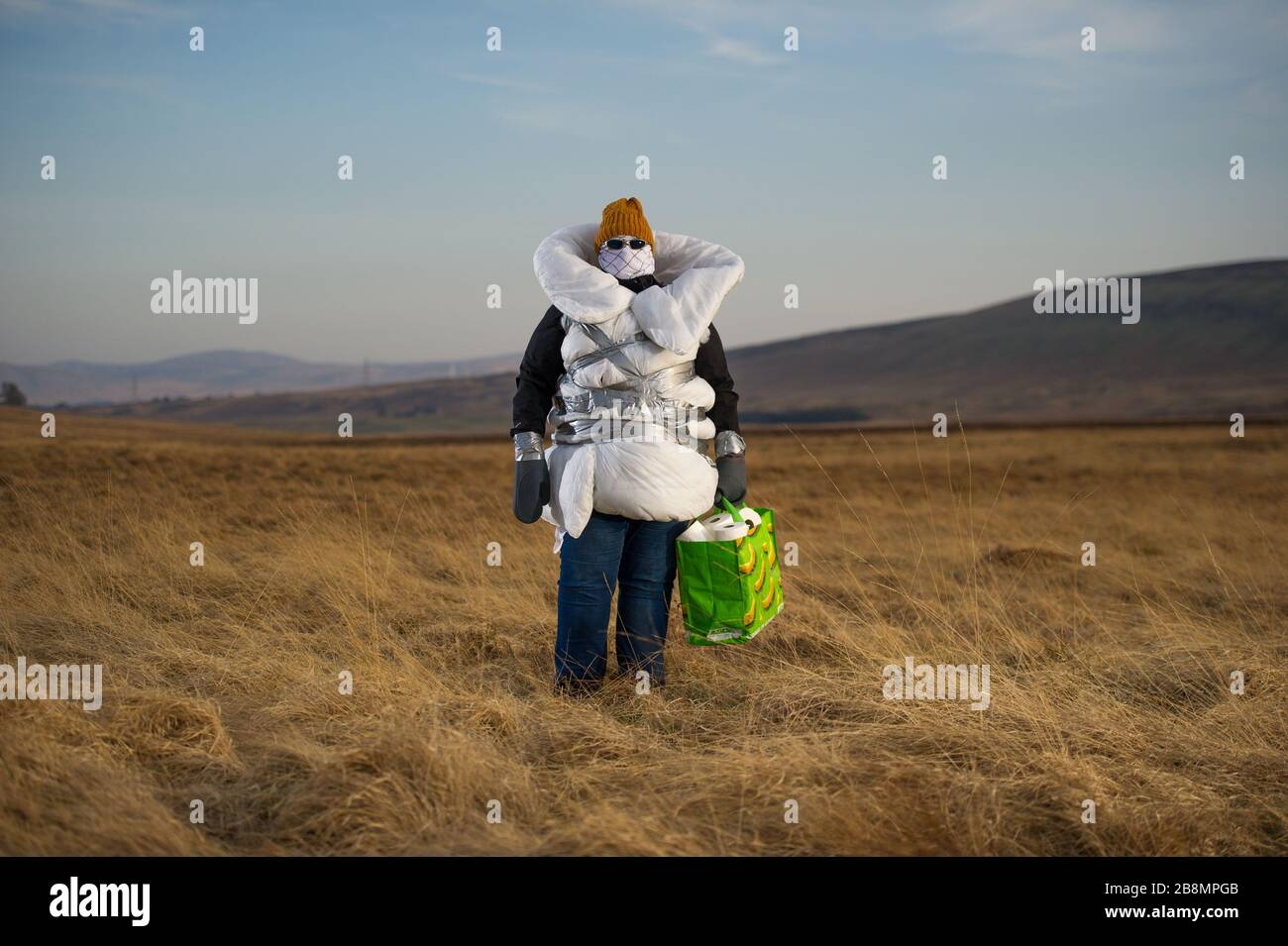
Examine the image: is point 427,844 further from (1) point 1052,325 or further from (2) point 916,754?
(1) point 1052,325

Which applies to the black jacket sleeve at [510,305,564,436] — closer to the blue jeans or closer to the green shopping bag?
the blue jeans

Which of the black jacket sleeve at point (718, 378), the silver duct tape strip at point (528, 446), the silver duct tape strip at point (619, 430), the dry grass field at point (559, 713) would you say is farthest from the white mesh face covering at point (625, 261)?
the dry grass field at point (559, 713)

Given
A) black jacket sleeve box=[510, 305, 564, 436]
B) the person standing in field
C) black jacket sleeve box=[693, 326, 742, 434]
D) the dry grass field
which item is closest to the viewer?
the dry grass field

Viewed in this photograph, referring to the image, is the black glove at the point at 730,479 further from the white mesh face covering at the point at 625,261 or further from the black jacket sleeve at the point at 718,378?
the white mesh face covering at the point at 625,261

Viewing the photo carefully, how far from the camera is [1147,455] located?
27578mm

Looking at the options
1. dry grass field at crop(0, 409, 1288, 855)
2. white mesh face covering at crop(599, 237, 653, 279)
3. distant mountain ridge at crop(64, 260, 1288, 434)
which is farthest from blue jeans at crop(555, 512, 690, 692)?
distant mountain ridge at crop(64, 260, 1288, 434)

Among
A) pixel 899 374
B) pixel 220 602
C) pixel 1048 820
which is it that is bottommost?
pixel 1048 820

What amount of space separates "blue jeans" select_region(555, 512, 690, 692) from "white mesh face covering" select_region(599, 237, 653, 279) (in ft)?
3.73

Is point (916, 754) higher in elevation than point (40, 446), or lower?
lower

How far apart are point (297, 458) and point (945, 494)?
12.7 m

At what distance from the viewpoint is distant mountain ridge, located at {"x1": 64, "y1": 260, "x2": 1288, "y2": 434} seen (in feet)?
281

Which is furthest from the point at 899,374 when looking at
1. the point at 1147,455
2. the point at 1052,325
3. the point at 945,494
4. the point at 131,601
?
the point at 131,601

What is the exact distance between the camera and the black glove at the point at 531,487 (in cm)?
458

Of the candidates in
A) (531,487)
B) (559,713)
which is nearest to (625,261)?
(531,487)
